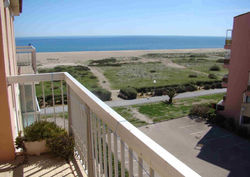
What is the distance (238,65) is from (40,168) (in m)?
16.2

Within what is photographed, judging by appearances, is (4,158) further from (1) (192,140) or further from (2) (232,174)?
(1) (192,140)

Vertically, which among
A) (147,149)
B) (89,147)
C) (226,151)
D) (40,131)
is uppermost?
(147,149)

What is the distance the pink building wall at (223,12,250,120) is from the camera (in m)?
15.6

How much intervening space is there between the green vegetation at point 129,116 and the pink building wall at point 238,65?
21.3 ft

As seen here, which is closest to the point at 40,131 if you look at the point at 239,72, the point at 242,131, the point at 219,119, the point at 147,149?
the point at 147,149

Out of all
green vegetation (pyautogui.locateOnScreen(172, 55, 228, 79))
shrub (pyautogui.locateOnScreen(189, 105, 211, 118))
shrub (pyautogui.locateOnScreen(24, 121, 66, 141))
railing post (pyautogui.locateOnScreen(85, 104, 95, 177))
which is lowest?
shrub (pyautogui.locateOnScreen(189, 105, 211, 118))

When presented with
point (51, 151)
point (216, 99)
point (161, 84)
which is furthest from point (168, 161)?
point (161, 84)

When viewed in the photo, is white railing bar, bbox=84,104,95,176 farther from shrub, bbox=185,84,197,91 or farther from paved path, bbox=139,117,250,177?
shrub, bbox=185,84,197,91

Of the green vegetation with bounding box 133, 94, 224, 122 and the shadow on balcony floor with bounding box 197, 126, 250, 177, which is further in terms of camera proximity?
the green vegetation with bounding box 133, 94, 224, 122

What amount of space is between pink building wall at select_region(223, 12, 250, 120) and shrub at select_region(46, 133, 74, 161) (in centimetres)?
1528

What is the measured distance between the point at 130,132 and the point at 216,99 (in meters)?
24.5

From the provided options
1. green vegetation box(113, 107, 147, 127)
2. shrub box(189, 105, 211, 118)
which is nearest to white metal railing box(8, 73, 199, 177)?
green vegetation box(113, 107, 147, 127)

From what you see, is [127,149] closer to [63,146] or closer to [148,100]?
[63,146]

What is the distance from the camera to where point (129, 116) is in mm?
18406
